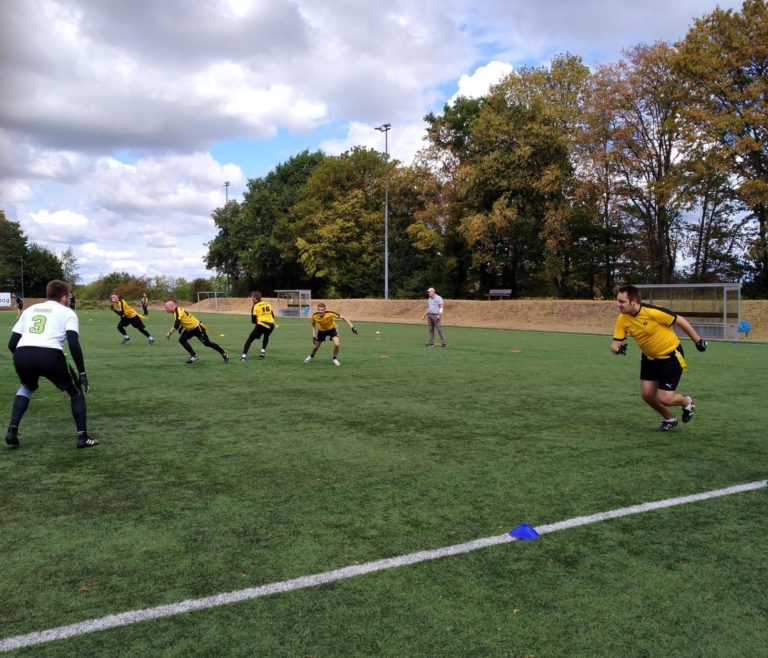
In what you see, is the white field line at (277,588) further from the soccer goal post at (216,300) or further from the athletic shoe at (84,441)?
the soccer goal post at (216,300)

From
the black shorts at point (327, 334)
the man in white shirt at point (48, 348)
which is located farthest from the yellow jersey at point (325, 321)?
the man in white shirt at point (48, 348)

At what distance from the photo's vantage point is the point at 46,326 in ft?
21.4

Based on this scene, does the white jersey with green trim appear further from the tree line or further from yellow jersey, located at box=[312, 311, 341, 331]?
the tree line

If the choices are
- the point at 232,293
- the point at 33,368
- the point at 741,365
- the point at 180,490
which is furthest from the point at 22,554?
the point at 232,293

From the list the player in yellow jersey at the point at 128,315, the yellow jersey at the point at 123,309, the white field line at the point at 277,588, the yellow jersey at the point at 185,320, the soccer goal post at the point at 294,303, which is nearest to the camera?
the white field line at the point at 277,588

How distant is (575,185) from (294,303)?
84.6 feet

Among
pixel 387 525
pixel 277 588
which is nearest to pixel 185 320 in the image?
pixel 387 525

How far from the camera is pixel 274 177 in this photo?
7531 centimetres

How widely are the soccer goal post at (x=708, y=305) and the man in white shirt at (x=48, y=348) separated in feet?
81.0

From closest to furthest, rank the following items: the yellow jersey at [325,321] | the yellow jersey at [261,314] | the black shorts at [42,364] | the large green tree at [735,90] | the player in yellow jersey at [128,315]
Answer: the black shorts at [42,364]
the yellow jersey at [325,321]
the yellow jersey at [261,314]
the player in yellow jersey at [128,315]
the large green tree at [735,90]

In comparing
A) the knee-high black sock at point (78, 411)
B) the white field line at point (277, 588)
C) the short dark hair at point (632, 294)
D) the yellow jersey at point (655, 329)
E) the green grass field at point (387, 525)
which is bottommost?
the green grass field at point (387, 525)

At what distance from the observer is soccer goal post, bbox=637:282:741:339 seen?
992 inches

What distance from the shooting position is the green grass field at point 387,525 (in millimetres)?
3160

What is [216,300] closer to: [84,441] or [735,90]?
[735,90]
